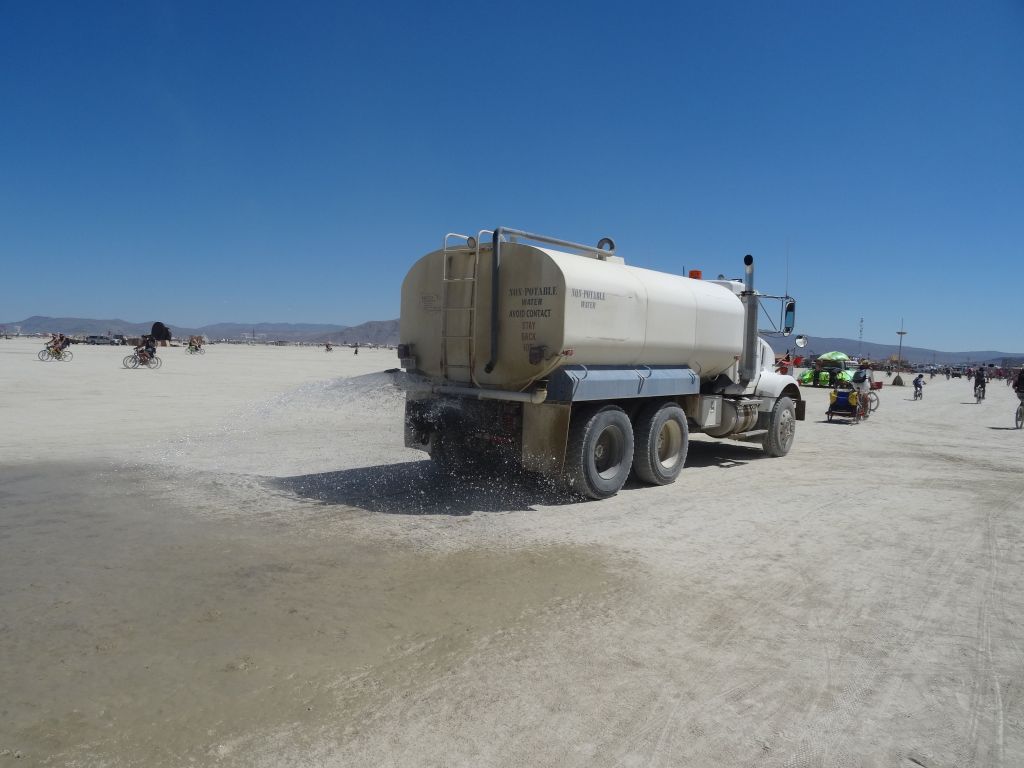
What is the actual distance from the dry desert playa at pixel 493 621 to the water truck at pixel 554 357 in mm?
590

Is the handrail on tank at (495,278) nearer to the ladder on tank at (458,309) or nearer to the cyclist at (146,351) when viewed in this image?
the ladder on tank at (458,309)

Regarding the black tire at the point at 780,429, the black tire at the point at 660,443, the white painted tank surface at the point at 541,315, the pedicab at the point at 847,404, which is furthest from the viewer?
the pedicab at the point at 847,404

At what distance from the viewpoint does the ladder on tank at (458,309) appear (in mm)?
8602

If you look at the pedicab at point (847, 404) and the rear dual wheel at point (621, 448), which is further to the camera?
the pedicab at point (847, 404)

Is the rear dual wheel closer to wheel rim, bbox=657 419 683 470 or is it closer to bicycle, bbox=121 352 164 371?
wheel rim, bbox=657 419 683 470

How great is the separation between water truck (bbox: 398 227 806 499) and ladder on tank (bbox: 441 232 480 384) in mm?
15

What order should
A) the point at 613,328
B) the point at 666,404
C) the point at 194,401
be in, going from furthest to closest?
the point at 194,401, the point at 666,404, the point at 613,328

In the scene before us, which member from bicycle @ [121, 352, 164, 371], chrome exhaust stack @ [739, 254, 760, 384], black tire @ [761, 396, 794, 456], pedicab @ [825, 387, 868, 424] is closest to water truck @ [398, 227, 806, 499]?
chrome exhaust stack @ [739, 254, 760, 384]

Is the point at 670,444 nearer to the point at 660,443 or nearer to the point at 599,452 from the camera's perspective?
the point at 660,443

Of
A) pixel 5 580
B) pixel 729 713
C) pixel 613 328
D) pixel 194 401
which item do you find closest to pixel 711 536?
pixel 613 328

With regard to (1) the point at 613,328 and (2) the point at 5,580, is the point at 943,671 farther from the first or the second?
(2) the point at 5,580

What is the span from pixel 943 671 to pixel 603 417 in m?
4.81

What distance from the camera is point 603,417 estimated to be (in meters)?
8.53

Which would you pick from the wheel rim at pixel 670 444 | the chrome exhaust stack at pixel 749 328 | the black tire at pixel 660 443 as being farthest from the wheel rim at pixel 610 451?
the chrome exhaust stack at pixel 749 328
